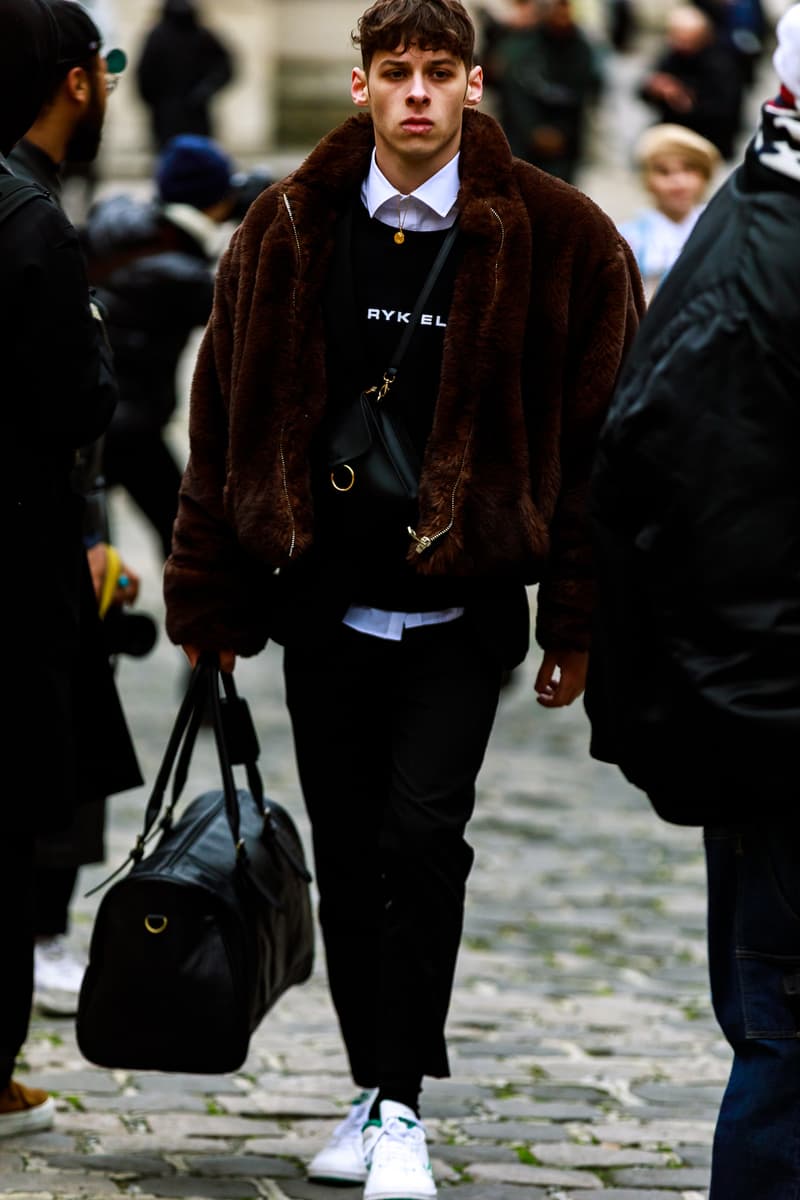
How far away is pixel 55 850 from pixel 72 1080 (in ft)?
1.65

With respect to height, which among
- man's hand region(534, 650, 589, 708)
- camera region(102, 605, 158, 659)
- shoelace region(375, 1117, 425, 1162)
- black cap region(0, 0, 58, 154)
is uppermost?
black cap region(0, 0, 58, 154)

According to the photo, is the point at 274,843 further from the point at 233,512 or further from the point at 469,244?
the point at 469,244

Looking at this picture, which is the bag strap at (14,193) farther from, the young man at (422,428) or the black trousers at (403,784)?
the black trousers at (403,784)

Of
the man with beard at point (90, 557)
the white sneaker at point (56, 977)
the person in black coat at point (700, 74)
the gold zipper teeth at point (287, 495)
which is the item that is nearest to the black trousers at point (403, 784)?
the gold zipper teeth at point (287, 495)

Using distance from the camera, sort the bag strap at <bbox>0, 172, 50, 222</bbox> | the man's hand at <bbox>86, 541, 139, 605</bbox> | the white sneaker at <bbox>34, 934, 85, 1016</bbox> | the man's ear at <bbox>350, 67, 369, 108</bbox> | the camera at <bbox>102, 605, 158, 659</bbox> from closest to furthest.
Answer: the bag strap at <bbox>0, 172, 50, 222</bbox> < the man's ear at <bbox>350, 67, 369, 108</bbox> < the camera at <bbox>102, 605, 158, 659</bbox> < the man's hand at <bbox>86, 541, 139, 605</bbox> < the white sneaker at <bbox>34, 934, 85, 1016</bbox>

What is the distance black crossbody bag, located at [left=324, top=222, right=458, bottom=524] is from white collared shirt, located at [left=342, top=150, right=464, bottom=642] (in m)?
0.05

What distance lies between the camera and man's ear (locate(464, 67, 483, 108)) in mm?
4492

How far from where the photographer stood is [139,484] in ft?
31.0

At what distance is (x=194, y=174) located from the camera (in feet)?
26.9

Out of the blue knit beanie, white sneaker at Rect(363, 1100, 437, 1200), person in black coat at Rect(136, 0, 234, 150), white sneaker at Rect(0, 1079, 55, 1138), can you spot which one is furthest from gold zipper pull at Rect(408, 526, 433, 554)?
person in black coat at Rect(136, 0, 234, 150)

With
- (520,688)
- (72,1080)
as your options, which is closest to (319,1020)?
(72,1080)

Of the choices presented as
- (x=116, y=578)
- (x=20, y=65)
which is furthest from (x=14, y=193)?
(x=116, y=578)

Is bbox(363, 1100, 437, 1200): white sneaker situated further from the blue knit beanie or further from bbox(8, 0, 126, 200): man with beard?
the blue knit beanie

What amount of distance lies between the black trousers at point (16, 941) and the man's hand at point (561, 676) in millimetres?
999
